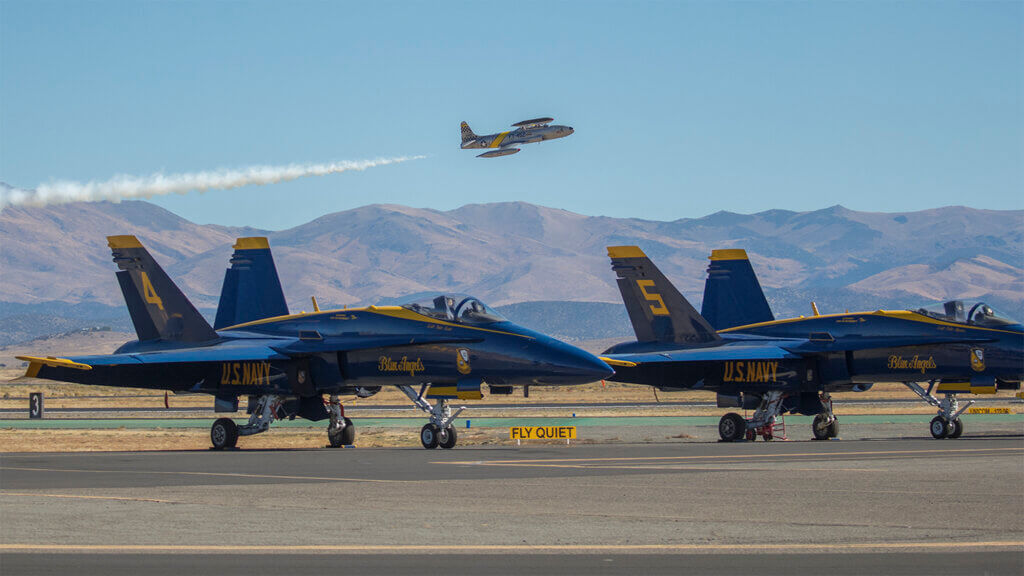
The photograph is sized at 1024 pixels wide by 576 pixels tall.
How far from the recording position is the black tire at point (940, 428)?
29594mm

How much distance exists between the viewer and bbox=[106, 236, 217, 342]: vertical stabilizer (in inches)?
1224

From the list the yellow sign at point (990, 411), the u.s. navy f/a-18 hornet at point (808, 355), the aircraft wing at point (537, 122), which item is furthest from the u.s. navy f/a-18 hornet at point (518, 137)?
the u.s. navy f/a-18 hornet at point (808, 355)

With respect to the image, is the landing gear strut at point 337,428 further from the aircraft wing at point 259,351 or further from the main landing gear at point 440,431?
the main landing gear at point 440,431

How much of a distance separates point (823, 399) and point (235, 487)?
17696 mm

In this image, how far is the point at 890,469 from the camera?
19.5 metres

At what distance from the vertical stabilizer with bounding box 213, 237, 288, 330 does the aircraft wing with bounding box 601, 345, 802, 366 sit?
9.37m

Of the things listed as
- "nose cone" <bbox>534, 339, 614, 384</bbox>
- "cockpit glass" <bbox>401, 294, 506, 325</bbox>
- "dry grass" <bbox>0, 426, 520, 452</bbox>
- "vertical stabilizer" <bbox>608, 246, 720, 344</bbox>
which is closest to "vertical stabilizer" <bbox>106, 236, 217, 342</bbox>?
"dry grass" <bbox>0, 426, 520, 452</bbox>

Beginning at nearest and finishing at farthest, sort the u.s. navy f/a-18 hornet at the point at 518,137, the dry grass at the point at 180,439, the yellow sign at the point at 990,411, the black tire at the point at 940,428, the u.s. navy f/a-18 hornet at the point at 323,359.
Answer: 1. the u.s. navy f/a-18 hornet at the point at 323,359
2. the black tire at the point at 940,428
3. the dry grass at the point at 180,439
4. the yellow sign at the point at 990,411
5. the u.s. navy f/a-18 hornet at the point at 518,137

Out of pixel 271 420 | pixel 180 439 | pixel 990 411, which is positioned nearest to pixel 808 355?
pixel 271 420

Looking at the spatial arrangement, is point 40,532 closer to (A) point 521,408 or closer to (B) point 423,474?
(B) point 423,474

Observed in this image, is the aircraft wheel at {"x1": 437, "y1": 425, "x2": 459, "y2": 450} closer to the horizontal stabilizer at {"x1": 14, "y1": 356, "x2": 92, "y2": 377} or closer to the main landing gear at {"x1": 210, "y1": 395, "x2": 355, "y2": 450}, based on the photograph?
the main landing gear at {"x1": 210, "y1": 395, "x2": 355, "y2": 450}

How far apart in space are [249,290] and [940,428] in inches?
710

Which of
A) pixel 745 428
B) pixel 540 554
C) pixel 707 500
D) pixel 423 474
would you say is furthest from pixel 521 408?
pixel 540 554

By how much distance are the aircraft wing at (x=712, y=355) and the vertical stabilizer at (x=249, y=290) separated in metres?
9.37
